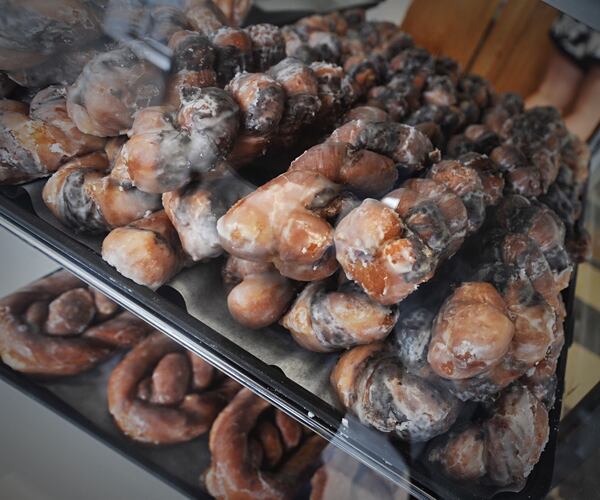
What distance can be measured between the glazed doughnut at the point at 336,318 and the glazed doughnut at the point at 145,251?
0.20 meters

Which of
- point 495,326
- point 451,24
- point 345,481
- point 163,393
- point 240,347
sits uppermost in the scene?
point 451,24

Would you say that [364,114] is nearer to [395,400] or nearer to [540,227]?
[540,227]

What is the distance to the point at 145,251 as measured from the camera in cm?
85

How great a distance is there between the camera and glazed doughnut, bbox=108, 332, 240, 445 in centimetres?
105

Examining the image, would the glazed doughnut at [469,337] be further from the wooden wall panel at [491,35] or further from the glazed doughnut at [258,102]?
the wooden wall panel at [491,35]

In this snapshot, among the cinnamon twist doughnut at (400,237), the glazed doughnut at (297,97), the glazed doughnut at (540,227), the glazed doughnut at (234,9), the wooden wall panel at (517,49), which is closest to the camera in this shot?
the cinnamon twist doughnut at (400,237)

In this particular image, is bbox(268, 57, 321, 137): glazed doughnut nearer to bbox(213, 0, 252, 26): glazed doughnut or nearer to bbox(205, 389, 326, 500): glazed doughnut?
bbox(213, 0, 252, 26): glazed doughnut

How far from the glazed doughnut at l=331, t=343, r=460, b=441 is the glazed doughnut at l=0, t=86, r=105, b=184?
58 centimetres

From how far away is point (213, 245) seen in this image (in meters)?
0.84

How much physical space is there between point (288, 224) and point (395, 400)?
28 cm

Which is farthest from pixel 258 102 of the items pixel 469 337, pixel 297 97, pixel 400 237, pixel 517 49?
pixel 517 49

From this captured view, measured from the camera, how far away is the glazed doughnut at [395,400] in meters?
0.77

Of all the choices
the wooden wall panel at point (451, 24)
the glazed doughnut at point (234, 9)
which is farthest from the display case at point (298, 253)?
the wooden wall panel at point (451, 24)

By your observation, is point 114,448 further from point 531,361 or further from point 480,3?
point 480,3
